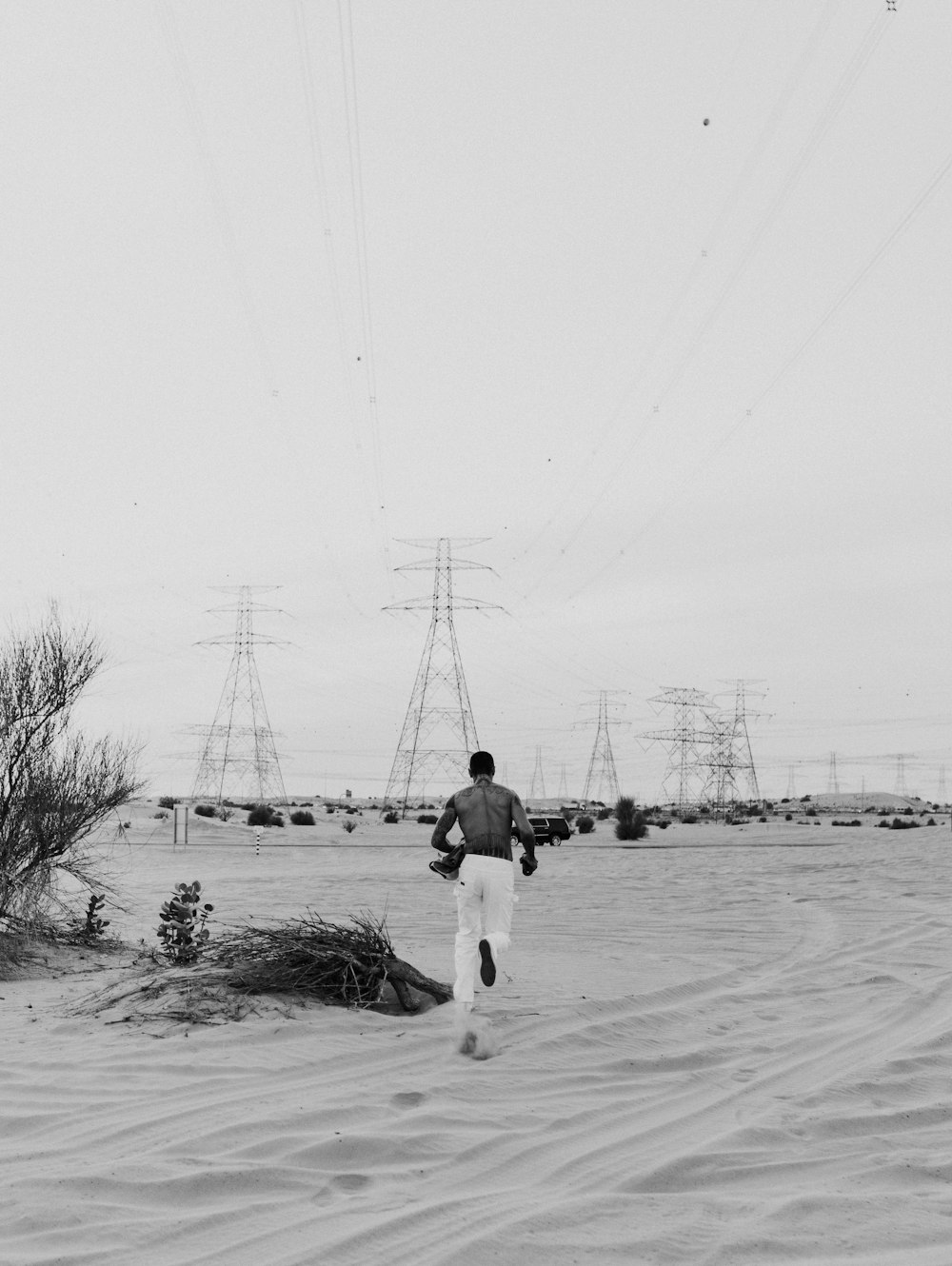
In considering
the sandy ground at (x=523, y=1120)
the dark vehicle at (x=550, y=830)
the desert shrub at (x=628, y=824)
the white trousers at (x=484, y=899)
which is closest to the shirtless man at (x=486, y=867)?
the white trousers at (x=484, y=899)

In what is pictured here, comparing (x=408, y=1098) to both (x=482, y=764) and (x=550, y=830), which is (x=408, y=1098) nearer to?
(x=482, y=764)

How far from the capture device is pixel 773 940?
13539 mm

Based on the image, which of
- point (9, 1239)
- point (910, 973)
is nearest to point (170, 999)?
point (9, 1239)

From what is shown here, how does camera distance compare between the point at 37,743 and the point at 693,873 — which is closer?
the point at 37,743

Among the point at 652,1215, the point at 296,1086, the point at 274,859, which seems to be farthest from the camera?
the point at 274,859

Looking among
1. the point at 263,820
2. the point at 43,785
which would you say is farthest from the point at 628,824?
the point at 43,785

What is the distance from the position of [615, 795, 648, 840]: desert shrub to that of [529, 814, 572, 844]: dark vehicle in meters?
3.05

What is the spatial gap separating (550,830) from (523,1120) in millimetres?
38323

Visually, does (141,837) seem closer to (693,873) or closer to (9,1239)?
(693,873)

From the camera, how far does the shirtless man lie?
8.28 meters

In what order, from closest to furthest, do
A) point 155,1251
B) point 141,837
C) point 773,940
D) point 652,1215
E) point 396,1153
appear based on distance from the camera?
1. point 155,1251
2. point 652,1215
3. point 396,1153
4. point 773,940
5. point 141,837

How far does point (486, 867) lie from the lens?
27.8 ft

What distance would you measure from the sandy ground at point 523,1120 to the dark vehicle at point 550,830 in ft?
101

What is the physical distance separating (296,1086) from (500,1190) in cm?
208
